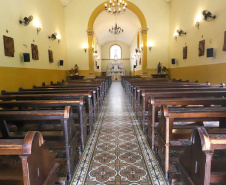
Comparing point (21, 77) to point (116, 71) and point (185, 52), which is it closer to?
point (185, 52)

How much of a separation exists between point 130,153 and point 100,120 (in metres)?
1.90

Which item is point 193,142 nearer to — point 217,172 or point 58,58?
point 217,172

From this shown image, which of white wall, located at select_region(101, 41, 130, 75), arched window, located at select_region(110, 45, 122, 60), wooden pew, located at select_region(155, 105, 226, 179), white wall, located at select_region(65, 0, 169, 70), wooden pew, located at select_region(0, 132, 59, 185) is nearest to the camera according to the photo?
wooden pew, located at select_region(0, 132, 59, 185)

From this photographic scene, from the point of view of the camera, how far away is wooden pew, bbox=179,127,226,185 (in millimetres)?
1038

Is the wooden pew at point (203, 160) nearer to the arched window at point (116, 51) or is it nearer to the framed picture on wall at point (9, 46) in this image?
the framed picture on wall at point (9, 46)

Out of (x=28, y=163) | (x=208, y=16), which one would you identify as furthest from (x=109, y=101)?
(x=28, y=163)

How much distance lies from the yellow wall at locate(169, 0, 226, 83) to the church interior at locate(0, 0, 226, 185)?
42 mm

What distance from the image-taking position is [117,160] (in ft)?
8.07

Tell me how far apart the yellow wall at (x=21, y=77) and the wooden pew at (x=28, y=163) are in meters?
4.30

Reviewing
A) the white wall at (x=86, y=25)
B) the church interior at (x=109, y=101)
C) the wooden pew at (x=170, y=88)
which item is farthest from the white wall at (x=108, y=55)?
the wooden pew at (x=170, y=88)

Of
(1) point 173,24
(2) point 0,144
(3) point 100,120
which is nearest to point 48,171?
(2) point 0,144

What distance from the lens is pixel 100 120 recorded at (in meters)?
4.45

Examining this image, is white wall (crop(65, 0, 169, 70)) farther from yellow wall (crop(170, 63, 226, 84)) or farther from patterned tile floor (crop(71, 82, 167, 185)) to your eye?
patterned tile floor (crop(71, 82, 167, 185))

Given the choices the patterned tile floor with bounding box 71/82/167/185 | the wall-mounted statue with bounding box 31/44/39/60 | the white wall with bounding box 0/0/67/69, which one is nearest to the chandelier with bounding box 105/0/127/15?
the white wall with bounding box 0/0/67/69
